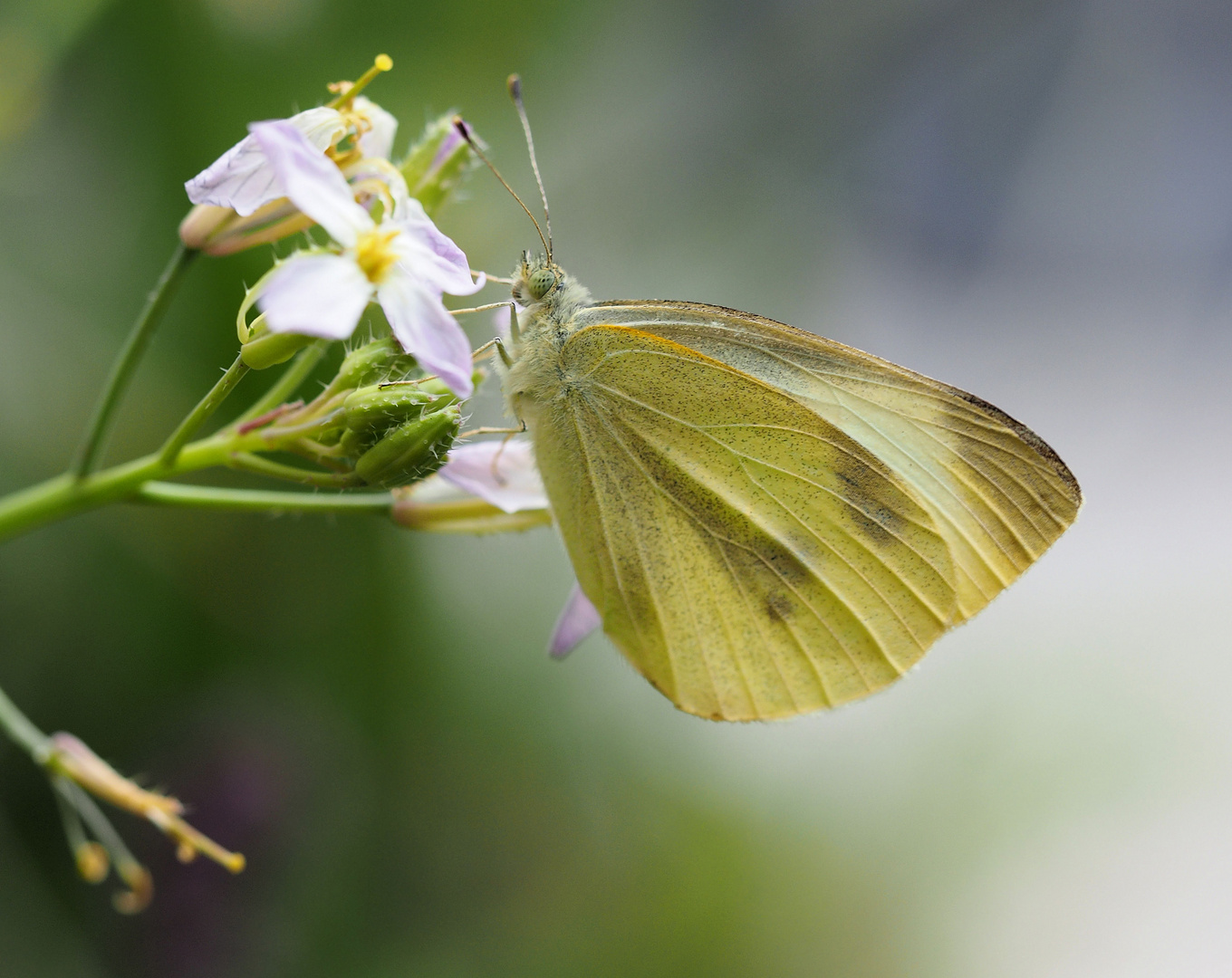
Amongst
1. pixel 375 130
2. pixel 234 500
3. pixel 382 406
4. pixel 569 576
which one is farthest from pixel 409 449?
pixel 569 576

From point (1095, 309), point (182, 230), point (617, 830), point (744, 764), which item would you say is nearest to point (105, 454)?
point (182, 230)

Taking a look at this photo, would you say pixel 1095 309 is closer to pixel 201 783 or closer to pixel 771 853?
pixel 771 853

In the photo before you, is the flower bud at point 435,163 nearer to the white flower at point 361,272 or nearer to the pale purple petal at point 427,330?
the white flower at point 361,272

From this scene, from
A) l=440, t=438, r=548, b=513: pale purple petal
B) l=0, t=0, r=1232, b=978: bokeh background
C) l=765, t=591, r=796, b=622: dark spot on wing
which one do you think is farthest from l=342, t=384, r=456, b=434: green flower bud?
l=0, t=0, r=1232, b=978: bokeh background

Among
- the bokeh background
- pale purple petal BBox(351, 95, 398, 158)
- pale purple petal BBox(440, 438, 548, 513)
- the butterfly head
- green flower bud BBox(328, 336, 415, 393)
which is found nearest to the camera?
green flower bud BBox(328, 336, 415, 393)

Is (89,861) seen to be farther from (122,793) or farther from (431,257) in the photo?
(431,257)

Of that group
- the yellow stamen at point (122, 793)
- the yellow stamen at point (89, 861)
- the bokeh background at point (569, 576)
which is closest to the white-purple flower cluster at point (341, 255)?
the yellow stamen at point (122, 793)

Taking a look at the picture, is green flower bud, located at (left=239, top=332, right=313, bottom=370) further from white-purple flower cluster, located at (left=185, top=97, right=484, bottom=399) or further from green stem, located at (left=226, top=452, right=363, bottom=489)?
green stem, located at (left=226, top=452, right=363, bottom=489)
